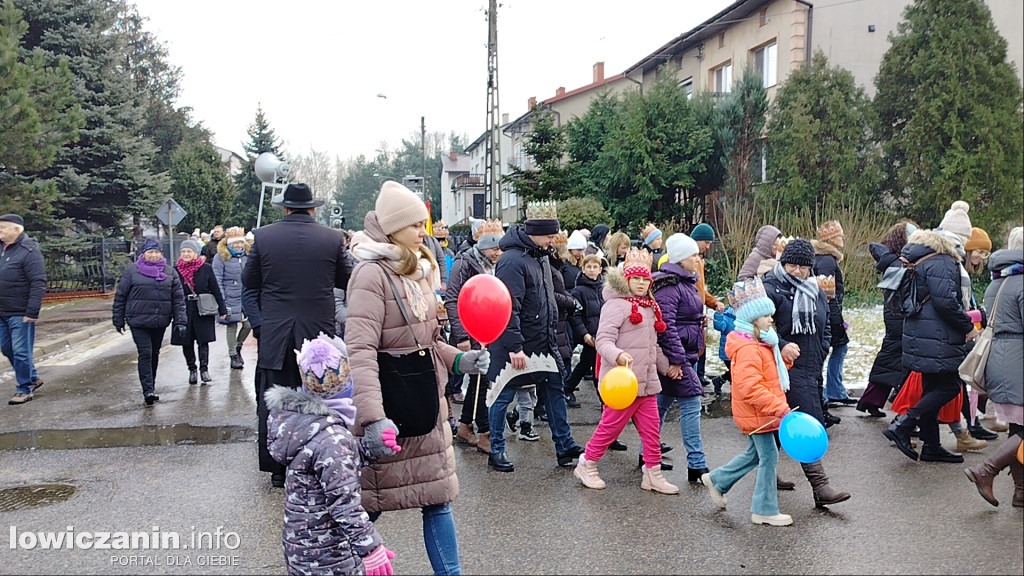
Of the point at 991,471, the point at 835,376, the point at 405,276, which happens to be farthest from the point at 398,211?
the point at 835,376

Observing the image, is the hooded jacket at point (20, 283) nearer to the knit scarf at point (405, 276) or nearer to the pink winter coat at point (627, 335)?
the pink winter coat at point (627, 335)

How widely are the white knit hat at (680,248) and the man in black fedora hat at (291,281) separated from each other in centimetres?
252

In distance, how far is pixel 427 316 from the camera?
12.8ft

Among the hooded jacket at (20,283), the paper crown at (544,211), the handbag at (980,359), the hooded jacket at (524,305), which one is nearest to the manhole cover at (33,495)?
the hooded jacket at (524,305)

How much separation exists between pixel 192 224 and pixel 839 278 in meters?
38.4

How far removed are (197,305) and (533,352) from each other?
5.68 meters

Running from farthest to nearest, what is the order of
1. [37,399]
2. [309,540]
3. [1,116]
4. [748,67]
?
1. [748,67]
2. [1,116]
3. [37,399]
4. [309,540]

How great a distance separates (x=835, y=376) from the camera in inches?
336

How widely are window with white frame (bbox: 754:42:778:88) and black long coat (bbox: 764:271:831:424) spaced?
613 inches

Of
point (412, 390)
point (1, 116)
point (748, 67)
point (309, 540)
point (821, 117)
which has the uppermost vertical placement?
point (748, 67)

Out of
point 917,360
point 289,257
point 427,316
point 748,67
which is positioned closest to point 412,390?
point 427,316

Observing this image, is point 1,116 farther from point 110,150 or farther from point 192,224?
point 192,224

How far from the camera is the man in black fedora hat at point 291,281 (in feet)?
18.6

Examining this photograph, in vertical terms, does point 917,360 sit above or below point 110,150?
below
